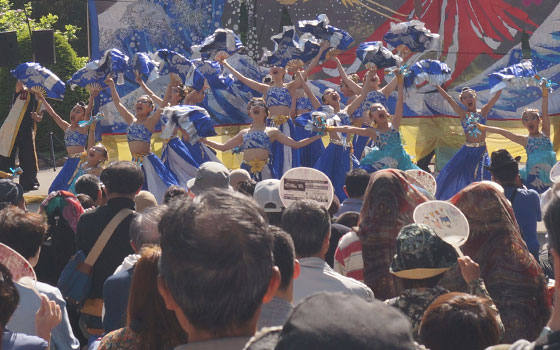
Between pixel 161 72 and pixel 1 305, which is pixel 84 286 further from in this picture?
pixel 161 72

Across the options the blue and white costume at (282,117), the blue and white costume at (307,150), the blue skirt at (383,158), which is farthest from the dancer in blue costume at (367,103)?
the blue skirt at (383,158)

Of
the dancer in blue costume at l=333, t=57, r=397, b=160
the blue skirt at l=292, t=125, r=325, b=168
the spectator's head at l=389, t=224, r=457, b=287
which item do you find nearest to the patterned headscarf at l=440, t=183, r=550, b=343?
the spectator's head at l=389, t=224, r=457, b=287

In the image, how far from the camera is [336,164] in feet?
29.2

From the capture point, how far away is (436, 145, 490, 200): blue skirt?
353 inches

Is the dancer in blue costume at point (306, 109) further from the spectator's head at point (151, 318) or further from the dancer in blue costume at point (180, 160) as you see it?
the spectator's head at point (151, 318)

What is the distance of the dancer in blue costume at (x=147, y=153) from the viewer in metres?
8.70

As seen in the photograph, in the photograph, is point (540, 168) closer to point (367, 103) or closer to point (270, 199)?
point (367, 103)

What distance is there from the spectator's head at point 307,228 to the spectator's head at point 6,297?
122cm

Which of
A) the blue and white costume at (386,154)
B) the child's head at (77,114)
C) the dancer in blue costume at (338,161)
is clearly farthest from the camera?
the child's head at (77,114)

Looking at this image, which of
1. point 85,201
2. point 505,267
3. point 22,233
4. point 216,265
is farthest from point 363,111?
point 216,265

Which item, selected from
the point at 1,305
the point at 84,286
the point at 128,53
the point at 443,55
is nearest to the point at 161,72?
the point at 128,53

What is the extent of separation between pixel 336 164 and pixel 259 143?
97cm

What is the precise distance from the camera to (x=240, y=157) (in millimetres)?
11875

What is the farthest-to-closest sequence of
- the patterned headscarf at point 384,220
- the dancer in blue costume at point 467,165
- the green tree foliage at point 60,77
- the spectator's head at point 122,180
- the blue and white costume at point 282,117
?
the green tree foliage at point 60,77
the blue and white costume at point 282,117
the dancer in blue costume at point 467,165
the spectator's head at point 122,180
the patterned headscarf at point 384,220
